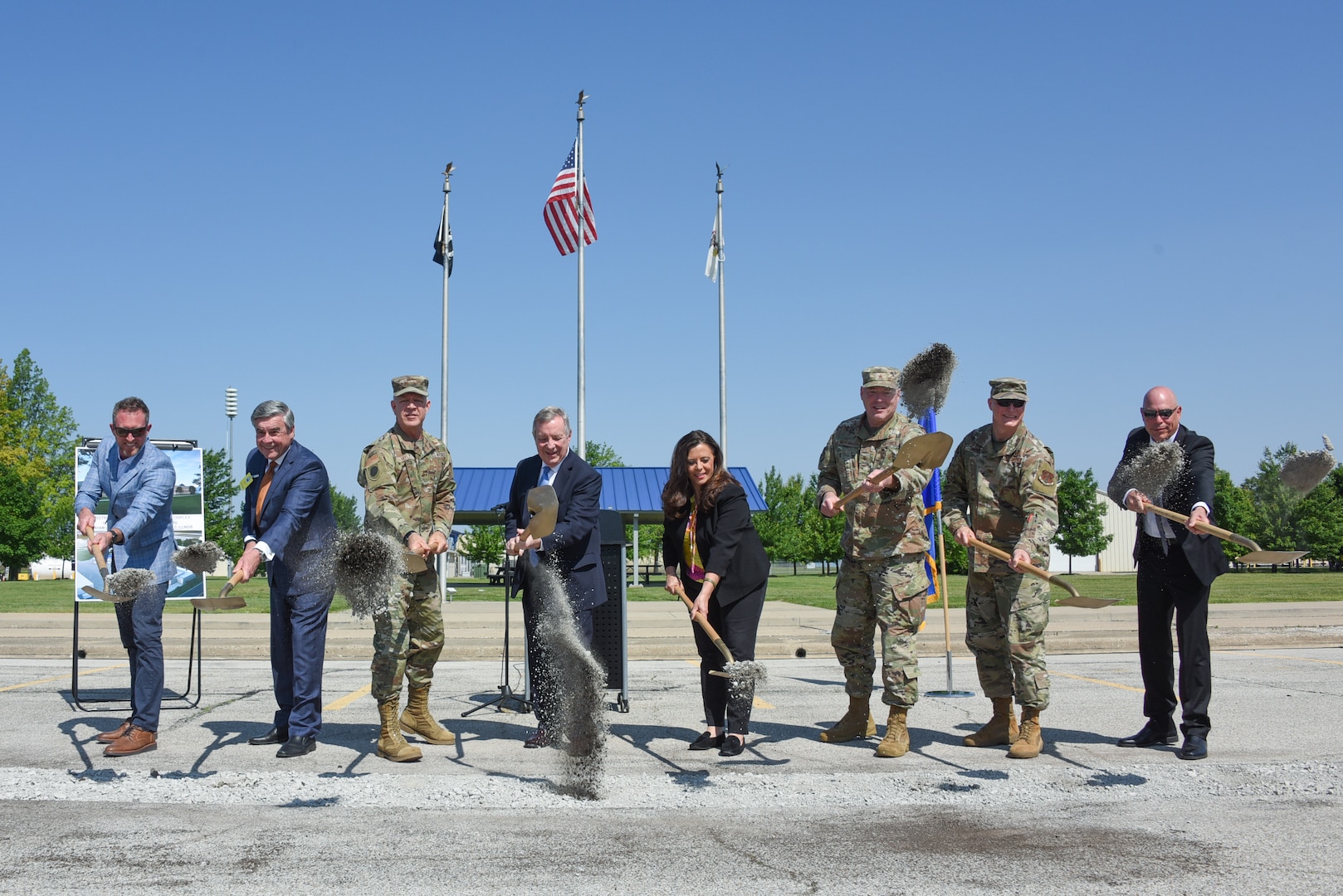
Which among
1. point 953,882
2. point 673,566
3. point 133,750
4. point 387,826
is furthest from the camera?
point 673,566

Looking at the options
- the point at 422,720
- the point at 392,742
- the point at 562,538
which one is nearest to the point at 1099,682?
the point at 562,538

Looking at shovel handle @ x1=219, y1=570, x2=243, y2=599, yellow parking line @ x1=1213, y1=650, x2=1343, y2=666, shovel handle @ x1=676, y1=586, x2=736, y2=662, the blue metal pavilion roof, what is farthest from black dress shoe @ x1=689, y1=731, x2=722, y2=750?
the blue metal pavilion roof

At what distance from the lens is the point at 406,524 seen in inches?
248

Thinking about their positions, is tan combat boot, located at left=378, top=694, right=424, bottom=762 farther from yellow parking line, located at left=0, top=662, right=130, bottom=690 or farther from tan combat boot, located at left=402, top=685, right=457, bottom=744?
yellow parking line, located at left=0, top=662, right=130, bottom=690

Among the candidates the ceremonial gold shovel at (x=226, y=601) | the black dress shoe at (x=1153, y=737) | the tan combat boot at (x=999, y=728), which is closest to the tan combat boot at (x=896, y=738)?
the tan combat boot at (x=999, y=728)

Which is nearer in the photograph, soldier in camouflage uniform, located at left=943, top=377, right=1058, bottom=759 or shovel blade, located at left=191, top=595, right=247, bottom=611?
shovel blade, located at left=191, top=595, right=247, bottom=611

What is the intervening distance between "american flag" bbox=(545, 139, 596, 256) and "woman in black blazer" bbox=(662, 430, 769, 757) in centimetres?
1661

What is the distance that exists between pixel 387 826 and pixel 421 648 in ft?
6.46

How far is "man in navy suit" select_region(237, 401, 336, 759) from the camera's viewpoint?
6195mm

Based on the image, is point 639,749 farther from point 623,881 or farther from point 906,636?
point 623,881

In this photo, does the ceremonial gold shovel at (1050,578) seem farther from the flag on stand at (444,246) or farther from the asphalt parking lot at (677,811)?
the flag on stand at (444,246)

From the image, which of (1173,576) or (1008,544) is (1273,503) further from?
(1008,544)

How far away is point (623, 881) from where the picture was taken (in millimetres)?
3779

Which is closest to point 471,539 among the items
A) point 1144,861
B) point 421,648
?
point 421,648
